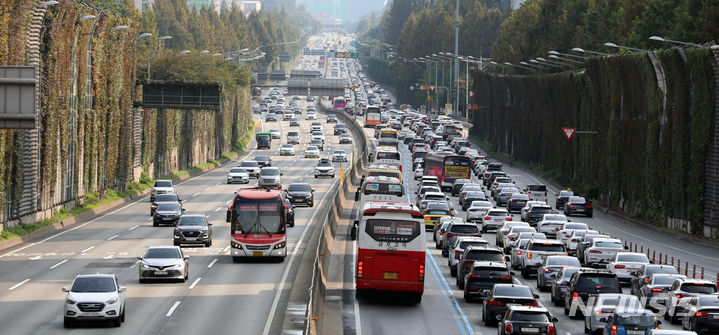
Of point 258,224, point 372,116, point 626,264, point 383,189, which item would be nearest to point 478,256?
point 626,264

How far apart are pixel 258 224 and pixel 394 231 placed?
12.0 meters

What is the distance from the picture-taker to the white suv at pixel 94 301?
3262 cm

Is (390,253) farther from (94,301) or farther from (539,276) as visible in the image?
(94,301)

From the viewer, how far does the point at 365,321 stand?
36.3 meters

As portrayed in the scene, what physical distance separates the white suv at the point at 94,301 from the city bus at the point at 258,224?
15158mm

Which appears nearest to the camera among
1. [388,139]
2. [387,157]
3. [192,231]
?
[192,231]

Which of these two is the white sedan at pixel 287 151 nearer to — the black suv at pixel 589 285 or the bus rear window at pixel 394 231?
the bus rear window at pixel 394 231

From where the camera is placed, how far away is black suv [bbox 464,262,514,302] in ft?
132

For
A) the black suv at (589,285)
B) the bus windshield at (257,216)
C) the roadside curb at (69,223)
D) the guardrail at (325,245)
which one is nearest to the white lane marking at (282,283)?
the guardrail at (325,245)

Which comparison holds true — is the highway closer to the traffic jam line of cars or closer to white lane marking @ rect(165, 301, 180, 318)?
white lane marking @ rect(165, 301, 180, 318)

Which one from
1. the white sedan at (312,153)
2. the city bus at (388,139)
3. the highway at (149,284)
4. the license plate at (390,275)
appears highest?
the city bus at (388,139)

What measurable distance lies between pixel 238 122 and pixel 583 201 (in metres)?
84.4

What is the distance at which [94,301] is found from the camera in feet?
107

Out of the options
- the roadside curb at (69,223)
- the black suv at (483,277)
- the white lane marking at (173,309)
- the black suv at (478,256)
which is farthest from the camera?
the roadside curb at (69,223)
